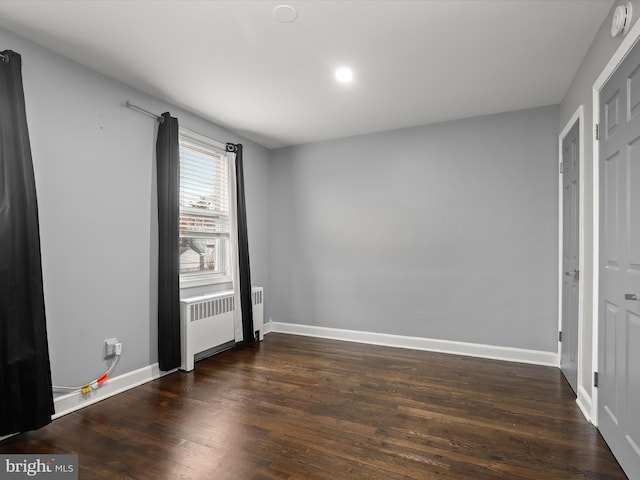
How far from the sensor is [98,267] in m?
2.64

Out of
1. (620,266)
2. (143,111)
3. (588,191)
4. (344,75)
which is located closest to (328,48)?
(344,75)

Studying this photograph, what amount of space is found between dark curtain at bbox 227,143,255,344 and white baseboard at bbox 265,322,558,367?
2.55 ft

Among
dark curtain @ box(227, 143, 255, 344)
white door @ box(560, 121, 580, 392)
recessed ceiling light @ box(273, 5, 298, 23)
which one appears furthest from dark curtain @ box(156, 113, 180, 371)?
white door @ box(560, 121, 580, 392)

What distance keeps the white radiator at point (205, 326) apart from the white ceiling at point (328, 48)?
201cm

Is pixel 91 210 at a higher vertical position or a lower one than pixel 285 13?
lower

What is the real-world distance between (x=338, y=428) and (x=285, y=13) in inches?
104

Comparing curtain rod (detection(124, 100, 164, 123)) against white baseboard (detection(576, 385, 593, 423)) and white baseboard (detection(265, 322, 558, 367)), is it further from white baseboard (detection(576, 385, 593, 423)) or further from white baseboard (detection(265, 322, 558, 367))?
white baseboard (detection(576, 385, 593, 423))

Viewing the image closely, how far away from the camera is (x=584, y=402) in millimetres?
2381

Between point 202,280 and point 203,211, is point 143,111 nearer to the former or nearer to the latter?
point 203,211

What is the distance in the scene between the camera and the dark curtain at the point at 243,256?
13.1ft

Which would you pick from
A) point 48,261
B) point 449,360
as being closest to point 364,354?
point 449,360

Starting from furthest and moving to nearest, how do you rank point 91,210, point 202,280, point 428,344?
point 428,344 → point 202,280 → point 91,210

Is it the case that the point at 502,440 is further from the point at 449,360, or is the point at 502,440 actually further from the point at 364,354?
the point at 364,354

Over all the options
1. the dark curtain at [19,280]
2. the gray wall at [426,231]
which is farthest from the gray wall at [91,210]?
the gray wall at [426,231]
